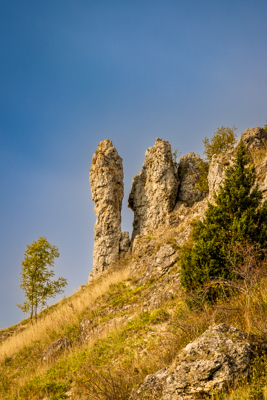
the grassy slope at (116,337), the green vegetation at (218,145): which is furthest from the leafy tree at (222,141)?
the grassy slope at (116,337)

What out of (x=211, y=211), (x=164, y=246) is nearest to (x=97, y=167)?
(x=164, y=246)

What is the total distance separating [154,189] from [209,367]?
27.2 meters

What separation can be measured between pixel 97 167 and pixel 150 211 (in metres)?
8.65

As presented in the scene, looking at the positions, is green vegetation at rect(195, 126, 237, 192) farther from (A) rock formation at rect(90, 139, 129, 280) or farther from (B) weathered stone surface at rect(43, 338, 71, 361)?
(B) weathered stone surface at rect(43, 338, 71, 361)

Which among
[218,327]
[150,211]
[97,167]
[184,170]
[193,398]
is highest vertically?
[97,167]

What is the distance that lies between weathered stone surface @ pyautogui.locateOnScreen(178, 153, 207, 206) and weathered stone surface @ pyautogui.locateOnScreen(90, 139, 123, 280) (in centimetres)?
731

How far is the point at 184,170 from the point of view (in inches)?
1298

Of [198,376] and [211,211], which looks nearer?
[198,376]

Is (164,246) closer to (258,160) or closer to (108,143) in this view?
(258,160)

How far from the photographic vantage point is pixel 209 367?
4.37 metres

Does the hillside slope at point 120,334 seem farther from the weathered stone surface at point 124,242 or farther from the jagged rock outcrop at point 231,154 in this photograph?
the weathered stone surface at point 124,242

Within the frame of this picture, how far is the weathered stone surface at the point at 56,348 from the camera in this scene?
11.0 meters

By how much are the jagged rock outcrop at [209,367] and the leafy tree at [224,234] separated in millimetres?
2673

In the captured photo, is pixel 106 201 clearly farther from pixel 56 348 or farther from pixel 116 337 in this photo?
pixel 116 337
